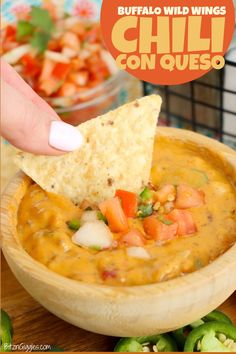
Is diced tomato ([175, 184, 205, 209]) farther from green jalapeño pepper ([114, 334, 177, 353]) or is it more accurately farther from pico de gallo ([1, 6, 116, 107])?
pico de gallo ([1, 6, 116, 107])

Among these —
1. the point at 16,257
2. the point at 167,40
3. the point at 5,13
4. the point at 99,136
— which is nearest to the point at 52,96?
the point at 5,13

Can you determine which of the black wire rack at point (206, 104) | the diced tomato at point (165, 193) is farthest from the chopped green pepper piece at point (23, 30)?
the diced tomato at point (165, 193)

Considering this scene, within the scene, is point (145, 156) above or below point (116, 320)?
above

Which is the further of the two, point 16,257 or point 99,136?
point 99,136

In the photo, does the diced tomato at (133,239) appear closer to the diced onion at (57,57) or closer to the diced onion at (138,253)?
the diced onion at (138,253)

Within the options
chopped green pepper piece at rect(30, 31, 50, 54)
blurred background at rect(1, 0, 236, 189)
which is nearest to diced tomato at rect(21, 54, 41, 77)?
blurred background at rect(1, 0, 236, 189)

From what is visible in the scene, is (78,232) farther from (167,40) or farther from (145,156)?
(167,40)
